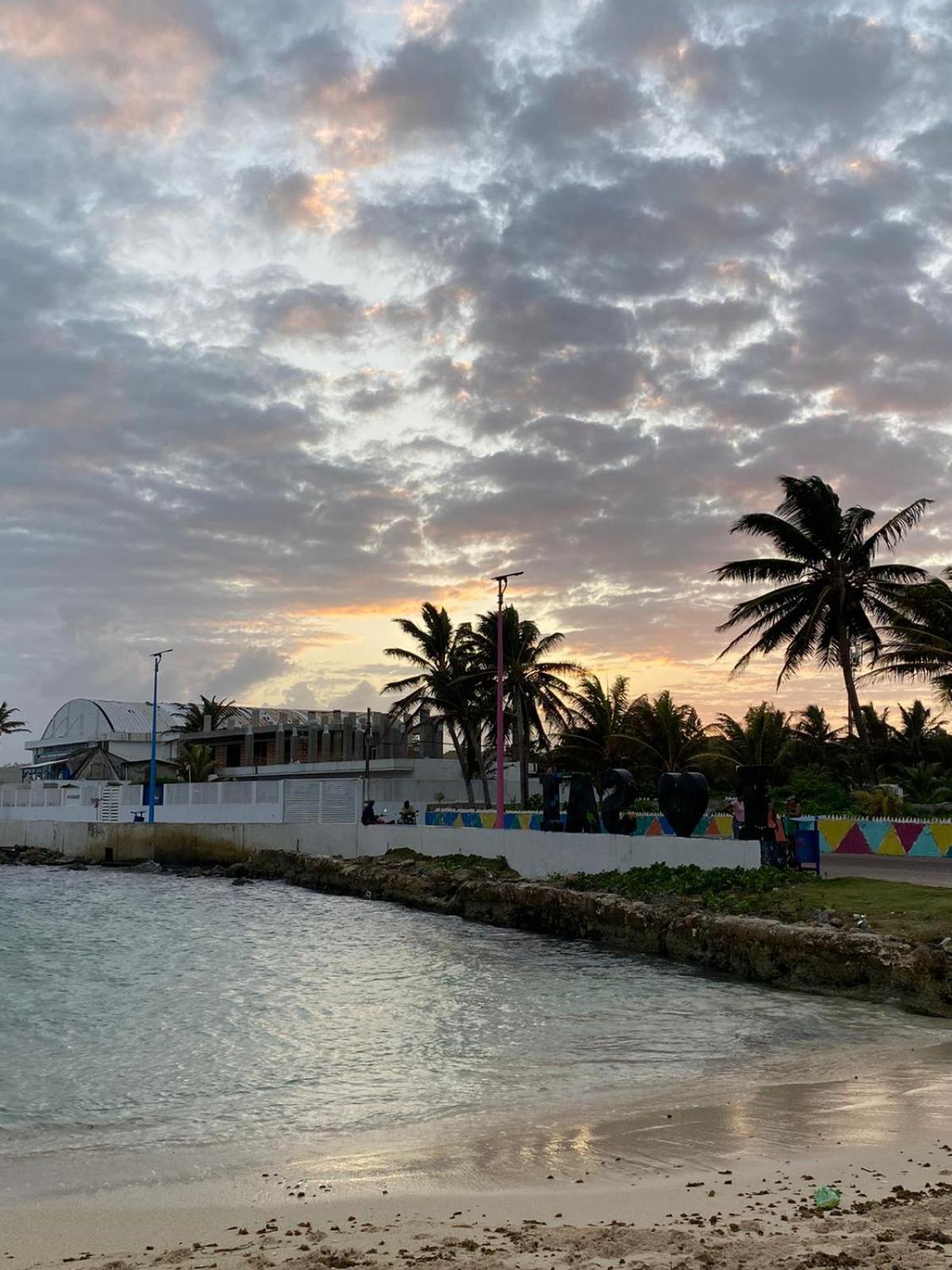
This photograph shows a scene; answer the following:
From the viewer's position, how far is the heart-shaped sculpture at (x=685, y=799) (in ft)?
88.8

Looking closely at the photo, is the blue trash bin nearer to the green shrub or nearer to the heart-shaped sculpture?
the green shrub

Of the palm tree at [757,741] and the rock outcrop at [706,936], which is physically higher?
the palm tree at [757,741]

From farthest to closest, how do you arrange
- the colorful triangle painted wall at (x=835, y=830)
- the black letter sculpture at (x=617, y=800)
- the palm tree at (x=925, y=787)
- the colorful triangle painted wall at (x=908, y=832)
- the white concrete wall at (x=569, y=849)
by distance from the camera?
the palm tree at (x=925, y=787)
the black letter sculpture at (x=617, y=800)
the colorful triangle painted wall at (x=835, y=830)
the colorful triangle painted wall at (x=908, y=832)
the white concrete wall at (x=569, y=849)

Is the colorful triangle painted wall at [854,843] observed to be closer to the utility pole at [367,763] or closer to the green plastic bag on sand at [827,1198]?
the green plastic bag on sand at [827,1198]

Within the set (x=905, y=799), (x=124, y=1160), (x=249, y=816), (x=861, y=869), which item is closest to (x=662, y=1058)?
(x=124, y=1160)

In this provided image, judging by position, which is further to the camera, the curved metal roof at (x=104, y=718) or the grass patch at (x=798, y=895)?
the curved metal roof at (x=104, y=718)

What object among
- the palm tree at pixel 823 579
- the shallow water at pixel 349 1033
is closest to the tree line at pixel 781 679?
the palm tree at pixel 823 579

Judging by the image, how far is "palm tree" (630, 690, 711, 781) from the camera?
47.4 meters

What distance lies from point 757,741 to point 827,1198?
3693cm

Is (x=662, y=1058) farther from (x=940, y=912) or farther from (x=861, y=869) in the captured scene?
(x=861, y=869)

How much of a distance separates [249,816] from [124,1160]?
43127mm

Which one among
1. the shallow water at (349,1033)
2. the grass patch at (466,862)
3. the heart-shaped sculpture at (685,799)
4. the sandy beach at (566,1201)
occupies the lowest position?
the shallow water at (349,1033)

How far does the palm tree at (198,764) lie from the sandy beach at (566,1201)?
6240 centimetres

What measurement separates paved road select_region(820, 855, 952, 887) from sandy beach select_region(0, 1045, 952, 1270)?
42.4 ft
